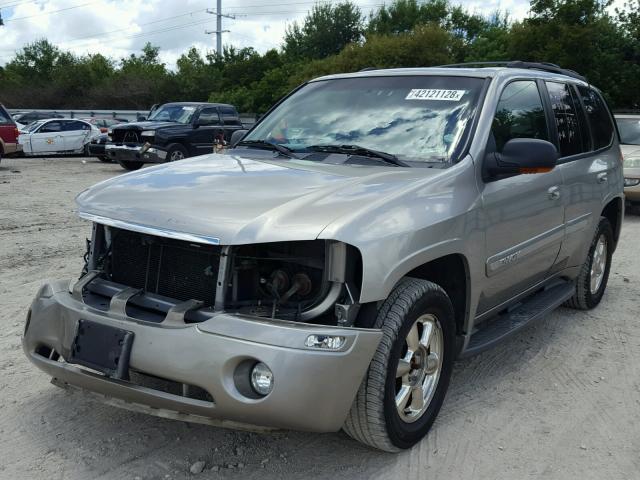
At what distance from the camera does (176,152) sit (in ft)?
52.2

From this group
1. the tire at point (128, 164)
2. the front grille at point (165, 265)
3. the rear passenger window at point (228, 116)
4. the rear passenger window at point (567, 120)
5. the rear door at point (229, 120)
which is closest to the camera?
the front grille at point (165, 265)

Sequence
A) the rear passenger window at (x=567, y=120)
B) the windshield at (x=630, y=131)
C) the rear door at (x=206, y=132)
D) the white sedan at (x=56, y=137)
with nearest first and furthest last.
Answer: the rear passenger window at (x=567, y=120) → the windshield at (x=630, y=131) → the rear door at (x=206, y=132) → the white sedan at (x=56, y=137)

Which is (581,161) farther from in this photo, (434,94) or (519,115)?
(434,94)

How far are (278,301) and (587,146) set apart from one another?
3199mm

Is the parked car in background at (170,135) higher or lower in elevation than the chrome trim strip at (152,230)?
lower

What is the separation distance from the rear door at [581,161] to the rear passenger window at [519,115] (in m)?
0.25

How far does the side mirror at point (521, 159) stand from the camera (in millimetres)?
3482

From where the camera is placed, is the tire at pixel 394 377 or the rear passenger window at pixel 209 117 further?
the rear passenger window at pixel 209 117

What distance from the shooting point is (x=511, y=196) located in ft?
12.4

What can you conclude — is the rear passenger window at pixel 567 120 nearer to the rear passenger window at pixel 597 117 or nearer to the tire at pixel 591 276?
the rear passenger window at pixel 597 117

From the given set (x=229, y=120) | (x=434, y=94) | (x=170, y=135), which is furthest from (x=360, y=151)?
(x=229, y=120)

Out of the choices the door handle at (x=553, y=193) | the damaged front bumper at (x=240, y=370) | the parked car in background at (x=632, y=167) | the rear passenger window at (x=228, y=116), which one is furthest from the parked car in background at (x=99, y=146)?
the damaged front bumper at (x=240, y=370)

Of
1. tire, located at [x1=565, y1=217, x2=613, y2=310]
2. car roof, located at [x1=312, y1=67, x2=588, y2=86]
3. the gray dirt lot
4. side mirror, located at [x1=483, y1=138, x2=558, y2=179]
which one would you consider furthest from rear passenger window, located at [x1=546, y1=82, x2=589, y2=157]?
the gray dirt lot

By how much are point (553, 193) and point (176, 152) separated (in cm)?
1282
